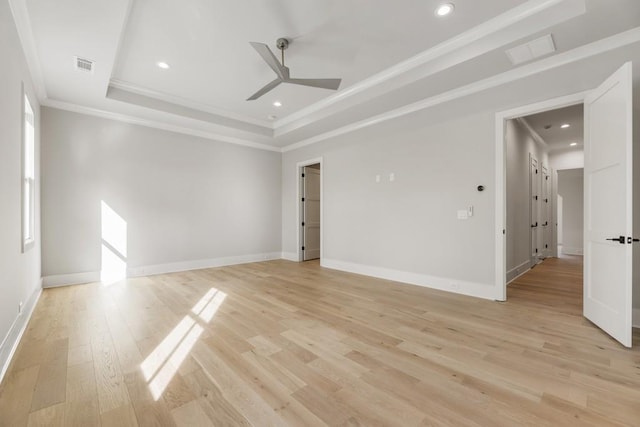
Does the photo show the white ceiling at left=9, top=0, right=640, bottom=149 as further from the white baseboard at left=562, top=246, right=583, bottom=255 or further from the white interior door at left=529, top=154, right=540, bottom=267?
the white baseboard at left=562, top=246, right=583, bottom=255

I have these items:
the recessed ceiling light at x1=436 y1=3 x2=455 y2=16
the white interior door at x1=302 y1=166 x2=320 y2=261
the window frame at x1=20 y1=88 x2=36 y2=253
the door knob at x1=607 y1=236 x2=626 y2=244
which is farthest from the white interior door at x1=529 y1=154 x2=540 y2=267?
the window frame at x1=20 y1=88 x2=36 y2=253

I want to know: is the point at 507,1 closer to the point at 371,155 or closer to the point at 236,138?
the point at 371,155

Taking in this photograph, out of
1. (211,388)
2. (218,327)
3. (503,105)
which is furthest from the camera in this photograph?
(503,105)

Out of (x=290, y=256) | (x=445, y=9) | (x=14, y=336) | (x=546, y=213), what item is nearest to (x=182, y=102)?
(x=14, y=336)

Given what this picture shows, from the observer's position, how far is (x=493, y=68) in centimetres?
316

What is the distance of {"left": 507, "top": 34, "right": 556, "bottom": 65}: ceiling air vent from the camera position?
8.77ft

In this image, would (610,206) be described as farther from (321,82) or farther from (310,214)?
(310,214)

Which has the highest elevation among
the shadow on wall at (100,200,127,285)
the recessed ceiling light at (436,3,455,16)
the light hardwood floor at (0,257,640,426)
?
the recessed ceiling light at (436,3,455,16)

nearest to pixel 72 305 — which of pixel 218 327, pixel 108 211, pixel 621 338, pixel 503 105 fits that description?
pixel 108 211

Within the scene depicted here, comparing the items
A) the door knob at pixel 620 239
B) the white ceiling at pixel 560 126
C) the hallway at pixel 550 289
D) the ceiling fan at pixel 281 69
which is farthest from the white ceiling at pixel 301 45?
the hallway at pixel 550 289

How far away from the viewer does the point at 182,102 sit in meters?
4.66

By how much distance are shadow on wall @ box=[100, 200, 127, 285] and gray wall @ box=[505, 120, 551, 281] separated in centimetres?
635

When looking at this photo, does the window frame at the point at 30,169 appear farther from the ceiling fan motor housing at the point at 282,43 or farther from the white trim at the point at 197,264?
the ceiling fan motor housing at the point at 282,43

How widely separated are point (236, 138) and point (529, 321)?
575cm
